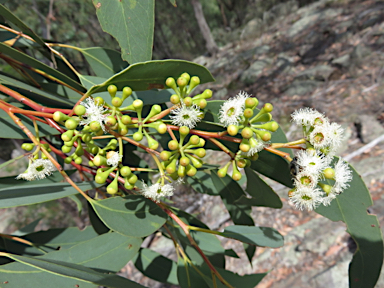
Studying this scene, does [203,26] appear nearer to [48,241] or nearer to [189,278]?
[48,241]

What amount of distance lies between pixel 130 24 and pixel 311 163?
619 millimetres

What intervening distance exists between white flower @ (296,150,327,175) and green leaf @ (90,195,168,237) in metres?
0.47

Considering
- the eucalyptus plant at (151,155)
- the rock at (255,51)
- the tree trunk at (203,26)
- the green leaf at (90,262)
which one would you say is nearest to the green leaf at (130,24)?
the eucalyptus plant at (151,155)

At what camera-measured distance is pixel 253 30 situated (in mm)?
11312

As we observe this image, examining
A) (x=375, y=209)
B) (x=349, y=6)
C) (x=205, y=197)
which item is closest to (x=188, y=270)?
(x=375, y=209)

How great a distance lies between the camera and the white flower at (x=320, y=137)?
0.64m

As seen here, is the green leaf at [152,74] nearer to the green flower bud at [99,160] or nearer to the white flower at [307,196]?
the green flower bud at [99,160]

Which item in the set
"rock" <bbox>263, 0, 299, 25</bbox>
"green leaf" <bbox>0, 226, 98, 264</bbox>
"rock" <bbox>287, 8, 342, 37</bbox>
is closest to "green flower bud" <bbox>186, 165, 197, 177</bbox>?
"green leaf" <bbox>0, 226, 98, 264</bbox>

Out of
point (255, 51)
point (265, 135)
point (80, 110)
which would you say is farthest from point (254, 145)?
point (255, 51)

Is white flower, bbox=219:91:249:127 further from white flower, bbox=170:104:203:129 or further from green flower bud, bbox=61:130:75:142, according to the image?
green flower bud, bbox=61:130:75:142

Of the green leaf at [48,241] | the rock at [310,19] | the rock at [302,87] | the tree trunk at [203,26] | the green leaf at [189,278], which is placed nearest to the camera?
the green leaf at [189,278]

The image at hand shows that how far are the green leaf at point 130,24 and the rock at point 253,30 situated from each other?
36.7 ft

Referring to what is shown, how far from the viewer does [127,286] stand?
0.71 m

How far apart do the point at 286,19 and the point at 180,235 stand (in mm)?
11314
